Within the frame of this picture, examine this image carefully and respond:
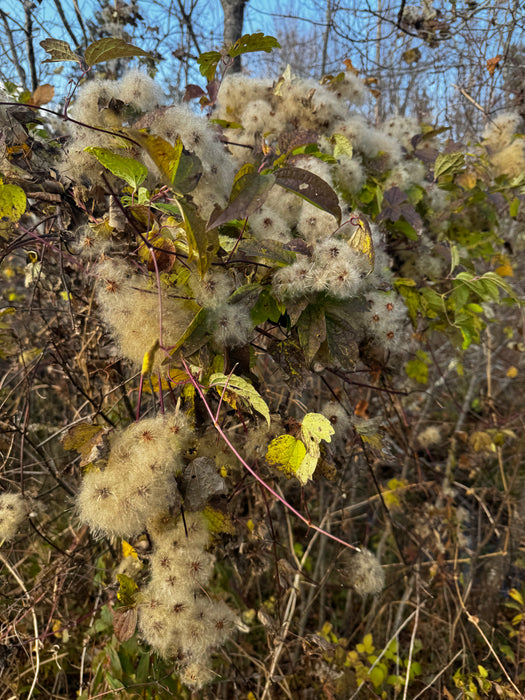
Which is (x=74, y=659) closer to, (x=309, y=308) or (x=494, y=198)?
(x=309, y=308)

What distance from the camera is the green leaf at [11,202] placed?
30.9 inches

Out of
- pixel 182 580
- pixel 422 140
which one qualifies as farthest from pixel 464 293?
pixel 182 580

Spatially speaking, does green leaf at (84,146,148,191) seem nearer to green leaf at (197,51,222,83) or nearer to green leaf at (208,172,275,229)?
green leaf at (208,172,275,229)

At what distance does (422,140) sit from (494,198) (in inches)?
Result: 12.7

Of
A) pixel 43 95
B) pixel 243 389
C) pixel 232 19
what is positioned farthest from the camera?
pixel 232 19

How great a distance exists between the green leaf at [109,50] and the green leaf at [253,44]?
0.79ft

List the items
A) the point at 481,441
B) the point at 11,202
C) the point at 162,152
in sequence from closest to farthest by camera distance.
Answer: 1. the point at 162,152
2. the point at 11,202
3. the point at 481,441

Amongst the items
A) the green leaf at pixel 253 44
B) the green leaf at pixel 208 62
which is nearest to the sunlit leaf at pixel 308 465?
the green leaf at pixel 253 44

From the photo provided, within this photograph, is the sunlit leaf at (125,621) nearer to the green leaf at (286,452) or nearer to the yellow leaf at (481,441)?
the green leaf at (286,452)

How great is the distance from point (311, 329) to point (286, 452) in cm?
22

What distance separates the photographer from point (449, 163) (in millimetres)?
1221

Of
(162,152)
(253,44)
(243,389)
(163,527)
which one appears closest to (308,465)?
(243,389)

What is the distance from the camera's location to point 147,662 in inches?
38.1

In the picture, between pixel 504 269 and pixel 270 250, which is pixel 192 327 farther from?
pixel 504 269
